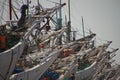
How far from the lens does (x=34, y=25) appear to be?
18469 mm

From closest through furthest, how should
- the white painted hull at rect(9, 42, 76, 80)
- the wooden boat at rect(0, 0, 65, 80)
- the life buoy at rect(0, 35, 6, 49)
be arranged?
1. the white painted hull at rect(9, 42, 76, 80)
2. the wooden boat at rect(0, 0, 65, 80)
3. the life buoy at rect(0, 35, 6, 49)

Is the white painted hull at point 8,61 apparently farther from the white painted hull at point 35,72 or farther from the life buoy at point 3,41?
the white painted hull at point 35,72

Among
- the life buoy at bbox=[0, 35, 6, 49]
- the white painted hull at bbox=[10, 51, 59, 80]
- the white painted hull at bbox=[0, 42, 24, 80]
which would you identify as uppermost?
the life buoy at bbox=[0, 35, 6, 49]

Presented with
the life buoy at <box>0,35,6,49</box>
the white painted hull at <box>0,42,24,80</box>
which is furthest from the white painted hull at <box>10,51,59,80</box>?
the life buoy at <box>0,35,6,49</box>

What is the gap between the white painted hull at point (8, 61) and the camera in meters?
14.4

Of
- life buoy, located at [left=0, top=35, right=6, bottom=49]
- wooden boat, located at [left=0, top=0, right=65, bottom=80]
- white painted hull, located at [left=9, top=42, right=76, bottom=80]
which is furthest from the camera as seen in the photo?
life buoy, located at [left=0, top=35, right=6, bottom=49]

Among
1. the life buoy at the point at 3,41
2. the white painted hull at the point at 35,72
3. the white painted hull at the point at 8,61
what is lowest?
the white painted hull at the point at 35,72

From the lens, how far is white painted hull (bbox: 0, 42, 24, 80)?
14.4 meters

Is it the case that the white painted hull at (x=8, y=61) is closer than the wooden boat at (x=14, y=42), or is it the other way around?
the white painted hull at (x=8, y=61)

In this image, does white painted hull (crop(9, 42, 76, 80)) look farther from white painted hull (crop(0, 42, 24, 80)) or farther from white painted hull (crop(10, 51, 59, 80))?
white painted hull (crop(0, 42, 24, 80))

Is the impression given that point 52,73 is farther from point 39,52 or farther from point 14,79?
point 14,79

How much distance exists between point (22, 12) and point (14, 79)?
4.88m

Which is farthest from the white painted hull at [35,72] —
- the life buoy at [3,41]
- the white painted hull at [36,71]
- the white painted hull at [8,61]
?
the life buoy at [3,41]

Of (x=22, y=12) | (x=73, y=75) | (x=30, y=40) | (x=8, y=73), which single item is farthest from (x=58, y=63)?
(x=8, y=73)
